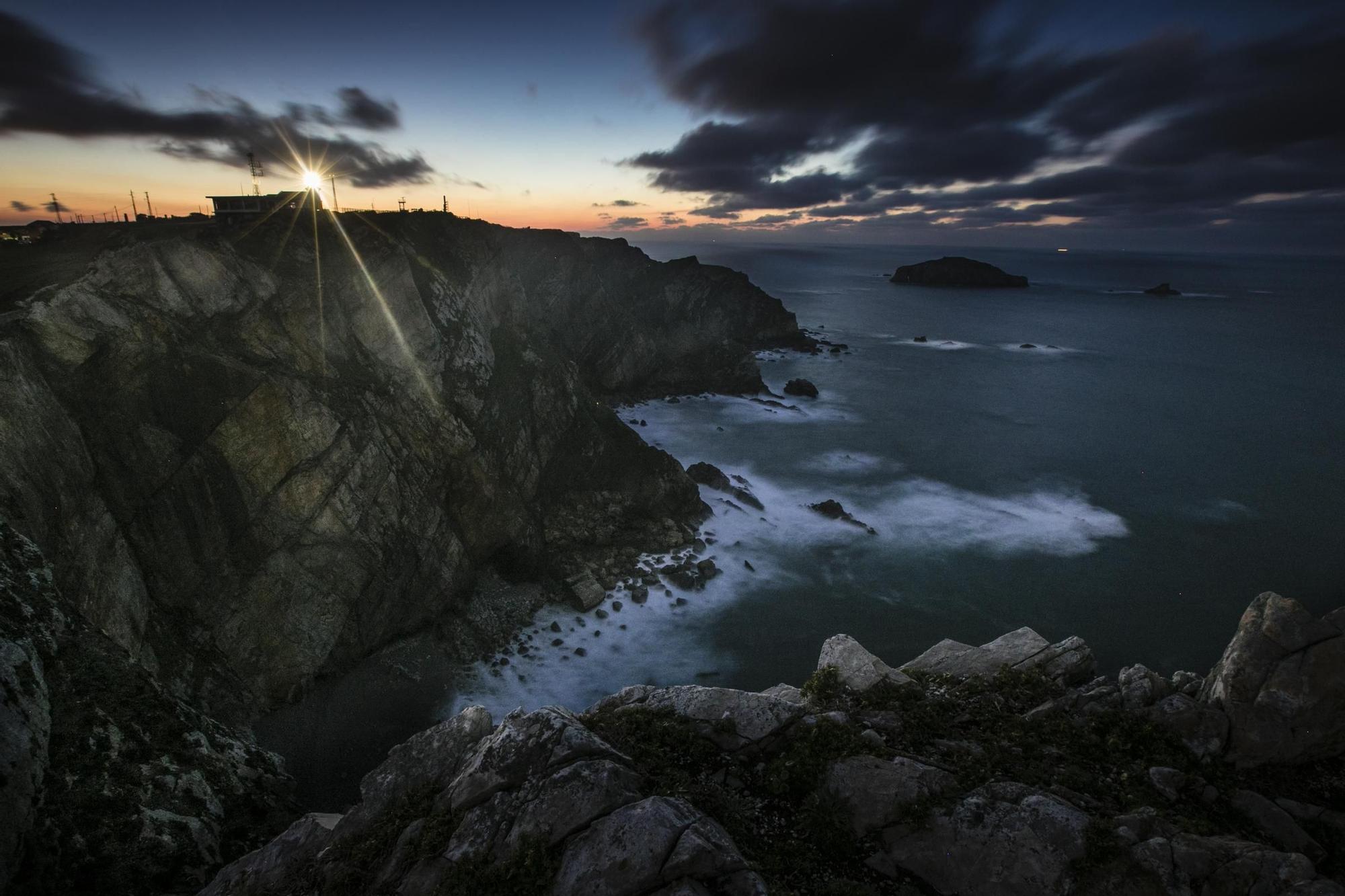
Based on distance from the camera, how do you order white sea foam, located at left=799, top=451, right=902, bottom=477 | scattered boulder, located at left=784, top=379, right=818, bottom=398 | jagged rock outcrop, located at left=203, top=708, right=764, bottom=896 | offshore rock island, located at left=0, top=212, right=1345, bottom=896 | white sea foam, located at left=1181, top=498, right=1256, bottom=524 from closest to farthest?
1. jagged rock outcrop, located at left=203, top=708, right=764, bottom=896
2. offshore rock island, located at left=0, top=212, right=1345, bottom=896
3. white sea foam, located at left=1181, top=498, right=1256, bottom=524
4. white sea foam, located at left=799, top=451, right=902, bottom=477
5. scattered boulder, located at left=784, top=379, right=818, bottom=398

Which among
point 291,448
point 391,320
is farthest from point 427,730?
point 391,320

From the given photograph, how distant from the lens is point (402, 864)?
30.5 ft

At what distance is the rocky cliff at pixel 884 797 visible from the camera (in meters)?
8.48

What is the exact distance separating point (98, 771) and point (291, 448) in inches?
651

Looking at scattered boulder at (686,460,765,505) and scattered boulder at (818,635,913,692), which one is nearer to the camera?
scattered boulder at (818,635,913,692)

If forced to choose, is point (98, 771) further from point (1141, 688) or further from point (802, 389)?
point (802, 389)

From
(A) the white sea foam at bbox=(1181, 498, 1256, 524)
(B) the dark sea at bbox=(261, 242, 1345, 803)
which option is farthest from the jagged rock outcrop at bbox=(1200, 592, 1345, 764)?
(A) the white sea foam at bbox=(1181, 498, 1256, 524)

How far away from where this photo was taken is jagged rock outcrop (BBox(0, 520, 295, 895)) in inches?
395

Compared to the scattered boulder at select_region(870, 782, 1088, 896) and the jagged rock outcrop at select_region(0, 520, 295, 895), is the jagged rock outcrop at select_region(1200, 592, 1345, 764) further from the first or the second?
the jagged rock outcrop at select_region(0, 520, 295, 895)

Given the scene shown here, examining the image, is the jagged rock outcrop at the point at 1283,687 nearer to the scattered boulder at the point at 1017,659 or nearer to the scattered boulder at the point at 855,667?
the scattered boulder at the point at 1017,659

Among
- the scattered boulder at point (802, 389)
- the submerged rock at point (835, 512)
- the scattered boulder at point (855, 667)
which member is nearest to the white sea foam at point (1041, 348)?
the scattered boulder at point (802, 389)

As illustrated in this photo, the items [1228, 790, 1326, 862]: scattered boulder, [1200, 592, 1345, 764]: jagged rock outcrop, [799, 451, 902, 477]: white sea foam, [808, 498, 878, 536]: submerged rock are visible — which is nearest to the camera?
[1228, 790, 1326, 862]: scattered boulder

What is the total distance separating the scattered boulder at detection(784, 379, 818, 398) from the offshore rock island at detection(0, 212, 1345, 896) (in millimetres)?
46614

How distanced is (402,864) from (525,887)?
2.50 meters
